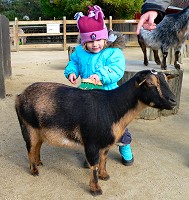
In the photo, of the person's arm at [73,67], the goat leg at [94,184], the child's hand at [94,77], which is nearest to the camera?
the goat leg at [94,184]

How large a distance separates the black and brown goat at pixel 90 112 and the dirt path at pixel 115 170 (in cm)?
30

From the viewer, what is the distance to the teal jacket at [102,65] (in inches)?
126

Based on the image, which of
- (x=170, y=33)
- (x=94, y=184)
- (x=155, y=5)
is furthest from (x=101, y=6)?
(x=94, y=184)

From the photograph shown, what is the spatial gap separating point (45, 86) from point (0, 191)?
39.7 inches

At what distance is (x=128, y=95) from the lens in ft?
9.50

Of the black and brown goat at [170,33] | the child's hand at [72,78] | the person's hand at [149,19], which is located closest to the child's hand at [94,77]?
the child's hand at [72,78]

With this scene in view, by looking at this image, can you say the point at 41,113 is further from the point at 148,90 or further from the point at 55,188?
the point at 148,90

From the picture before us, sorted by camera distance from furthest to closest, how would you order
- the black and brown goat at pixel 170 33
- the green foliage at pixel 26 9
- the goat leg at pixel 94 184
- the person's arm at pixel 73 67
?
the green foliage at pixel 26 9 < the black and brown goat at pixel 170 33 < the person's arm at pixel 73 67 < the goat leg at pixel 94 184

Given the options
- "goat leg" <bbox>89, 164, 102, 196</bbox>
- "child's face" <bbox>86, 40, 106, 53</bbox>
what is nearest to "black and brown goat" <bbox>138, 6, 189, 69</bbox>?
"child's face" <bbox>86, 40, 106, 53</bbox>

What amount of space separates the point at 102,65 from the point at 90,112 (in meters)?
0.62

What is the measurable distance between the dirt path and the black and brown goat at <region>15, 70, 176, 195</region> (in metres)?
0.30

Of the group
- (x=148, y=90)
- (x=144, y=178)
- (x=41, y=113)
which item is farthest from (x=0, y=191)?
(x=148, y=90)

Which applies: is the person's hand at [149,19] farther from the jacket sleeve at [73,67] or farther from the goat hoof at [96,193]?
the goat hoof at [96,193]

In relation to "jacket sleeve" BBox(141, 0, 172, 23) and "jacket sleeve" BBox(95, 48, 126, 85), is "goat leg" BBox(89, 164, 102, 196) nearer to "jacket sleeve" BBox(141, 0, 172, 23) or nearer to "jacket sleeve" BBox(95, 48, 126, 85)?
"jacket sleeve" BBox(95, 48, 126, 85)
